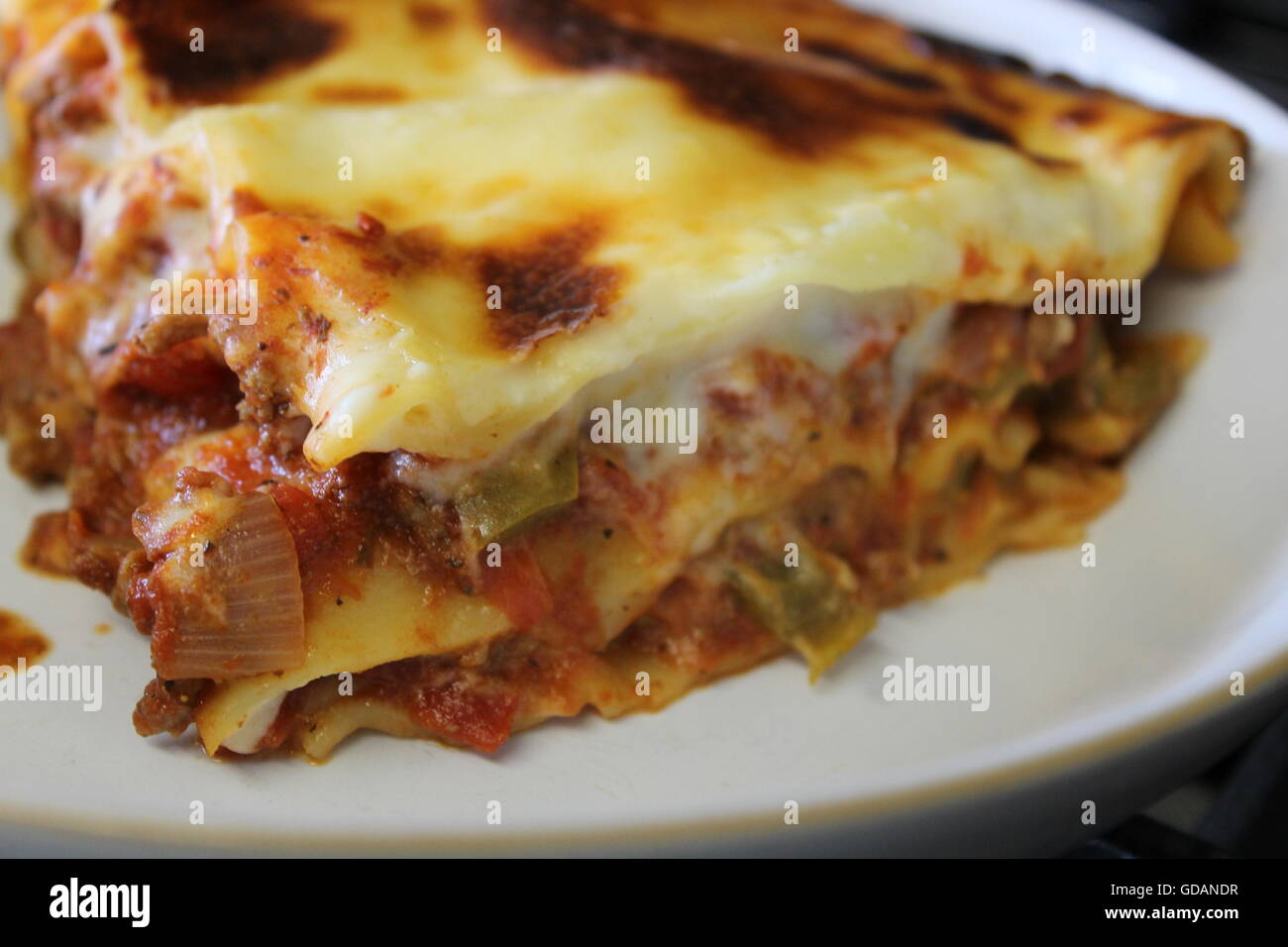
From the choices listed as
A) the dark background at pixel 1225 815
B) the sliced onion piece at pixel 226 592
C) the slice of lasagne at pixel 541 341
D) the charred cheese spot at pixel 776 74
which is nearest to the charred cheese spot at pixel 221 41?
the slice of lasagne at pixel 541 341

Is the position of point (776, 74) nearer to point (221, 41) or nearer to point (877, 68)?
point (877, 68)

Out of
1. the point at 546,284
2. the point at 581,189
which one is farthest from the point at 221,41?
the point at 546,284
